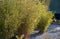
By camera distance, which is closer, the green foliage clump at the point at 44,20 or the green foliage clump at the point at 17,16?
the green foliage clump at the point at 17,16

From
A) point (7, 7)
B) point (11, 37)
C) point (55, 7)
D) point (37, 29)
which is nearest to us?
point (7, 7)

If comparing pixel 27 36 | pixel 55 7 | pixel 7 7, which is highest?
pixel 7 7

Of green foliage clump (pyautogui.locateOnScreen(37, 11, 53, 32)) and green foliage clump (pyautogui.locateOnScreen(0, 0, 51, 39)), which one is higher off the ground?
green foliage clump (pyautogui.locateOnScreen(0, 0, 51, 39))

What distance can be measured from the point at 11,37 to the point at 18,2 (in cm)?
97

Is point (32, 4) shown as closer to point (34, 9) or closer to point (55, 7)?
point (34, 9)

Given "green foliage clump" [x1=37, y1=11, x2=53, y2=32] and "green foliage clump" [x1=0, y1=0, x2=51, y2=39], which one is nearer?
"green foliage clump" [x1=0, y1=0, x2=51, y2=39]

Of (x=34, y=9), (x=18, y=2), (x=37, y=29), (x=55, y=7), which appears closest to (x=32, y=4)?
(x=34, y=9)

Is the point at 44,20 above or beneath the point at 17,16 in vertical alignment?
beneath

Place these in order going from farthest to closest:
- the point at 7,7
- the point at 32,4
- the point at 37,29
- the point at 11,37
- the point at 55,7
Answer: the point at 55,7, the point at 37,29, the point at 32,4, the point at 11,37, the point at 7,7

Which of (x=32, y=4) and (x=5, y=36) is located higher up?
(x=32, y=4)

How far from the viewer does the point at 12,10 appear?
7027 millimetres

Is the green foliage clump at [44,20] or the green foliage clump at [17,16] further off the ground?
the green foliage clump at [17,16]

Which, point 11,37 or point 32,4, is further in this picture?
point 32,4

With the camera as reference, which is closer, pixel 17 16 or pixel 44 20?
pixel 17 16
